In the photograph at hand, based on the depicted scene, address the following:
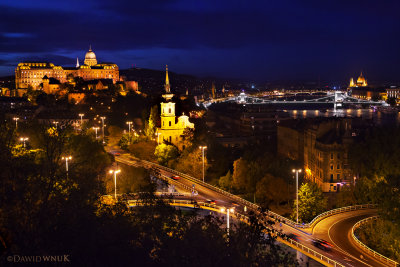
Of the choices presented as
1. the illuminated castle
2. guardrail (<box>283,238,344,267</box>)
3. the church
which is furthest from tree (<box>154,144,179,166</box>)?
the illuminated castle

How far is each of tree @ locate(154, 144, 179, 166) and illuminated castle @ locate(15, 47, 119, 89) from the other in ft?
162

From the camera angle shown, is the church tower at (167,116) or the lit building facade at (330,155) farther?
the church tower at (167,116)

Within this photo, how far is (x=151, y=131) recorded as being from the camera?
40.1 meters

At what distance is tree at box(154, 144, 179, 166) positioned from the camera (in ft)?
115

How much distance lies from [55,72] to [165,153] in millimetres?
55413

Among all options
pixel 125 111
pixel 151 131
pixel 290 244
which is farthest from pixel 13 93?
pixel 290 244

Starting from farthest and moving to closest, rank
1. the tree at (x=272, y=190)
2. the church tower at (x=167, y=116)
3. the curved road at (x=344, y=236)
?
1. the church tower at (x=167, y=116)
2. the tree at (x=272, y=190)
3. the curved road at (x=344, y=236)

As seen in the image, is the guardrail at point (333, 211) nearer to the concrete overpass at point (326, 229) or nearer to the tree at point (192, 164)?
the concrete overpass at point (326, 229)

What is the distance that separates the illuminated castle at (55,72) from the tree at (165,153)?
49.5m

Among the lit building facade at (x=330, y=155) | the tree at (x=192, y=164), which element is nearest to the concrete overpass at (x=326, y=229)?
the tree at (x=192, y=164)

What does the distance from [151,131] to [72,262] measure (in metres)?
32.3

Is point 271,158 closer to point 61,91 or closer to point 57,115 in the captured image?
point 57,115

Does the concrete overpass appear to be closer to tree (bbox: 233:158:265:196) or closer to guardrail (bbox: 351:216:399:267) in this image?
guardrail (bbox: 351:216:399:267)

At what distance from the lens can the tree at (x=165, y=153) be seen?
A: 115 ft
